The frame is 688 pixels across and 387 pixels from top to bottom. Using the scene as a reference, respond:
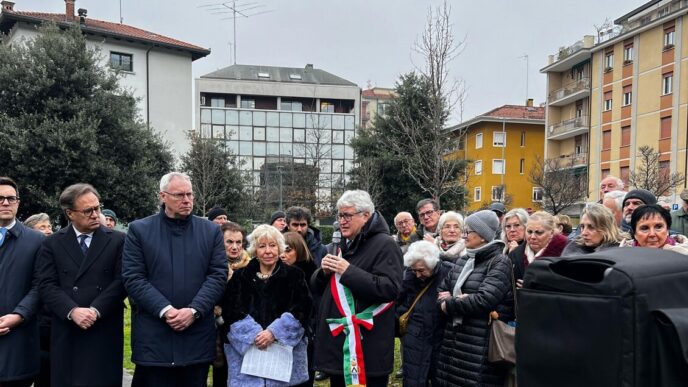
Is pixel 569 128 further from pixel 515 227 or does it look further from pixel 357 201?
pixel 357 201

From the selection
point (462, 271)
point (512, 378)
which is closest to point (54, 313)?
point (462, 271)

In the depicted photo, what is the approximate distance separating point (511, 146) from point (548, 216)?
46104 mm

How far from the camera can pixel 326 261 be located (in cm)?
393

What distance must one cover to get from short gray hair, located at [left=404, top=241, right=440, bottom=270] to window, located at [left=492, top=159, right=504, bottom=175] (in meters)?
45.5

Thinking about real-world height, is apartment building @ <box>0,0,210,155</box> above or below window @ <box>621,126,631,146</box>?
above

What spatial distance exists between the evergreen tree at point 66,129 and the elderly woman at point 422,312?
1420cm

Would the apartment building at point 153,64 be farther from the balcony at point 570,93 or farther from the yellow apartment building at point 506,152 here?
the balcony at point 570,93

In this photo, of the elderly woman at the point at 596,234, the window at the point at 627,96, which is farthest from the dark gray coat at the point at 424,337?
the window at the point at 627,96

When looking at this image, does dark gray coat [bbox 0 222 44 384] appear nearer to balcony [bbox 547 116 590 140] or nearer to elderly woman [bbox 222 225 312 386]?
elderly woman [bbox 222 225 312 386]

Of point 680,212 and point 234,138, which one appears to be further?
point 234,138

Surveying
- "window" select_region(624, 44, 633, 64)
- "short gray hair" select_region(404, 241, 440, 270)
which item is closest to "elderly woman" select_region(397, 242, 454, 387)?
"short gray hair" select_region(404, 241, 440, 270)

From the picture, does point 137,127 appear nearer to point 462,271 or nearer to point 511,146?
point 462,271

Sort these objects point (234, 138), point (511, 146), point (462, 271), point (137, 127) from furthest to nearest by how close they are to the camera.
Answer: point (234, 138) → point (511, 146) → point (137, 127) → point (462, 271)

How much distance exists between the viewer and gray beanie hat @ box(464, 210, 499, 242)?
13.8ft
